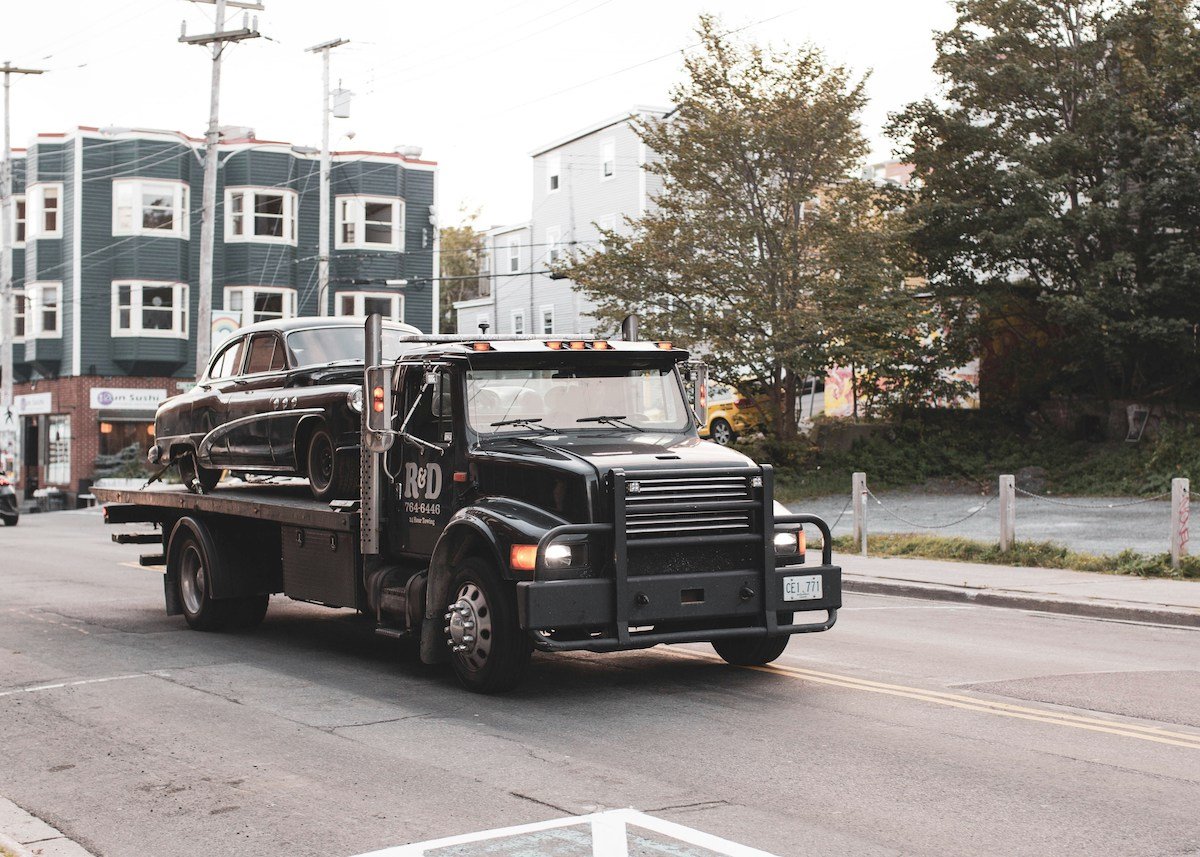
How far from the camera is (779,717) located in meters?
8.39

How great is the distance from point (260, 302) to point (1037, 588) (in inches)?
1462

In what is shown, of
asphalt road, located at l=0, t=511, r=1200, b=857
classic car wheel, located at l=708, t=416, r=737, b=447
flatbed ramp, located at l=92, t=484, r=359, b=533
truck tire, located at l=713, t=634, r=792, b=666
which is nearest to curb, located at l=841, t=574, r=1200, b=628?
asphalt road, located at l=0, t=511, r=1200, b=857

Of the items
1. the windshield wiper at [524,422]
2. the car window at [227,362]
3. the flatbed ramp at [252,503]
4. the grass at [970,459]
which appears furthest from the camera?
the grass at [970,459]

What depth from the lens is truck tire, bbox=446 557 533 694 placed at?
8.83 metres

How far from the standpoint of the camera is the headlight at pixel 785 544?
9.43m

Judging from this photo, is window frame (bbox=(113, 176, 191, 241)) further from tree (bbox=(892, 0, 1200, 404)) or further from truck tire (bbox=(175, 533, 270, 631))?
truck tire (bbox=(175, 533, 270, 631))

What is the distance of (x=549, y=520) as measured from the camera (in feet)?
28.8

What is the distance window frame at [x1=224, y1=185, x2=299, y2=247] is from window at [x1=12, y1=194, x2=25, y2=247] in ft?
27.9

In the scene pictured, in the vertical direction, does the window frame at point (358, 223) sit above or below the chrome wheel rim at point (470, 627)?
above

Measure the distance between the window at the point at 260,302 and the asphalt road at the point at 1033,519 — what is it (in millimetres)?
25586

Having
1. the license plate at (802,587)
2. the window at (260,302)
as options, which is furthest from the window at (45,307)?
the license plate at (802,587)

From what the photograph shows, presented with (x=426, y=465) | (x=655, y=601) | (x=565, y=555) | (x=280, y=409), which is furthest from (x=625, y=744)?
(x=280, y=409)

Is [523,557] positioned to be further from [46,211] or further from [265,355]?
[46,211]

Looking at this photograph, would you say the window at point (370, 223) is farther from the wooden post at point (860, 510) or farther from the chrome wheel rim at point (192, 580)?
the chrome wheel rim at point (192, 580)
